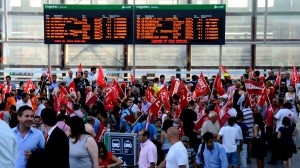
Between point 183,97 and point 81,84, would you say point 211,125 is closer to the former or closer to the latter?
point 183,97

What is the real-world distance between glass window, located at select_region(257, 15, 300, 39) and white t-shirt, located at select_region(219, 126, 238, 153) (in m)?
14.9

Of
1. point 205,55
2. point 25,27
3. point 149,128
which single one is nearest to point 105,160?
point 149,128

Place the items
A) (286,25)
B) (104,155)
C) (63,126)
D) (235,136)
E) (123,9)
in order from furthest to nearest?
(286,25), (123,9), (235,136), (63,126), (104,155)

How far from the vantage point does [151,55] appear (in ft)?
86.4

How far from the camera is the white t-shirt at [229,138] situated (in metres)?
11.8

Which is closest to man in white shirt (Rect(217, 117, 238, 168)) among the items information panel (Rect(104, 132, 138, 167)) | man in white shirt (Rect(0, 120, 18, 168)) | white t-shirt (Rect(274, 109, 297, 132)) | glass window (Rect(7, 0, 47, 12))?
information panel (Rect(104, 132, 138, 167))

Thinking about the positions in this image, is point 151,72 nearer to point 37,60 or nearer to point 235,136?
point 37,60

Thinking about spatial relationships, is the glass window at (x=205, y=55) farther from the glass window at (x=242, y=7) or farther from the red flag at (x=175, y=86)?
the red flag at (x=175, y=86)

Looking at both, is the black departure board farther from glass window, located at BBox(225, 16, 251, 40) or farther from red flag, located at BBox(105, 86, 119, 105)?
glass window, located at BBox(225, 16, 251, 40)

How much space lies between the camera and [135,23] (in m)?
21.8

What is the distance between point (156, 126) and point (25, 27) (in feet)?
→ 49.2

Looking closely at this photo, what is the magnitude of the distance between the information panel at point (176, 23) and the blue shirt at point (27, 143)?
15.6 m

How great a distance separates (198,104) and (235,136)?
4176mm

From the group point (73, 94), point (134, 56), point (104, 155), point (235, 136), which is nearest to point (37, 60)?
point (134, 56)
